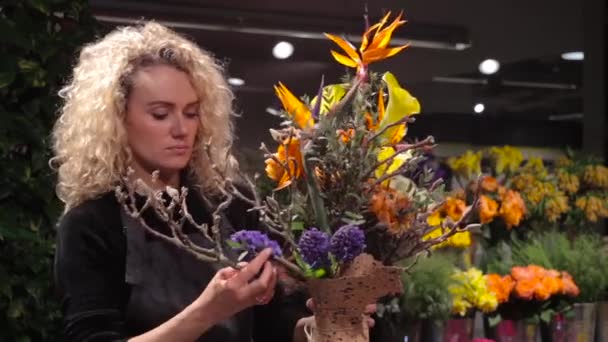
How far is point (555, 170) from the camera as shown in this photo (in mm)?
3301

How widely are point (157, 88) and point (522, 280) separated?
57.5 inches

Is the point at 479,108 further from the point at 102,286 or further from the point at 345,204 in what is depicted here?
the point at 345,204

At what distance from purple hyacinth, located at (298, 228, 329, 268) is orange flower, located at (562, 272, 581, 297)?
1758 mm

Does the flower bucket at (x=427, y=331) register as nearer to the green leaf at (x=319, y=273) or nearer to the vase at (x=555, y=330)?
the vase at (x=555, y=330)

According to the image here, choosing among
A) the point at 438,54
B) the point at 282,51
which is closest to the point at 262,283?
the point at 282,51

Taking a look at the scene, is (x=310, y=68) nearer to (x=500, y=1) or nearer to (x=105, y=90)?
(x=500, y=1)

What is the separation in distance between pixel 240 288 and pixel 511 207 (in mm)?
1694

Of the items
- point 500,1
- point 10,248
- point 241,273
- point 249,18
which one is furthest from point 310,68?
point 241,273

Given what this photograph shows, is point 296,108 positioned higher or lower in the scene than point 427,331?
higher

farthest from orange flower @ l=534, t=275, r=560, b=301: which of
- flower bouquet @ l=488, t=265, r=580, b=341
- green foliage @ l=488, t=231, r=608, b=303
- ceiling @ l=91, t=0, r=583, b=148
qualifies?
ceiling @ l=91, t=0, r=583, b=148

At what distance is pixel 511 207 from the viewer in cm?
290

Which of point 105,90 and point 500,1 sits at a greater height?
point 500,1

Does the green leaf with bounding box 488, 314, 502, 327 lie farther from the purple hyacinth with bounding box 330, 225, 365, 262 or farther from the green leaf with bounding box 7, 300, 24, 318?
the purple hyacinth with bounding box 330, 225, 365, 262

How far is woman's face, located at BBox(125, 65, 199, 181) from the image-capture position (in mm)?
1686
